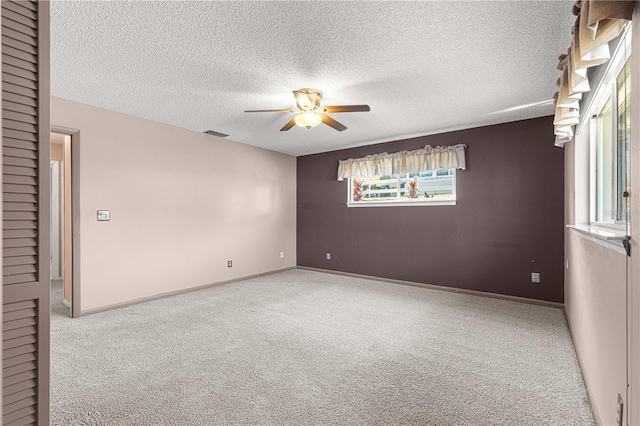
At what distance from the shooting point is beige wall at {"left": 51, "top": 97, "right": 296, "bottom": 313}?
360 centimetres

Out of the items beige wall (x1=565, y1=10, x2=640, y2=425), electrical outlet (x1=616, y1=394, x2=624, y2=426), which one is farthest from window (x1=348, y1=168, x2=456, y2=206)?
electrical outlet (x1=616, y1=394, x2=624, y2=426)

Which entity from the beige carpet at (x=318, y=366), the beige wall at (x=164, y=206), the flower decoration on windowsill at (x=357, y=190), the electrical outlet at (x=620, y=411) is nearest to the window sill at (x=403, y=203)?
the flower decoration on windowsill at (x=357, y=190)

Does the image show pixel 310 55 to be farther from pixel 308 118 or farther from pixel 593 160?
pixel 593 160

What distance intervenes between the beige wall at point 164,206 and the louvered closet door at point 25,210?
10.0ft

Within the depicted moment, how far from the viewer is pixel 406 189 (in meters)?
5.14

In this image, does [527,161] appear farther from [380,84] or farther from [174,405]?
[174,405]

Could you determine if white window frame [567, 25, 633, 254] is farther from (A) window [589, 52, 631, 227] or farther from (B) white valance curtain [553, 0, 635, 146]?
(B) white valance curtain [553, 0, 635, 146]

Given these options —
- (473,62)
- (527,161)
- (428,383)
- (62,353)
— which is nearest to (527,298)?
(527,161)

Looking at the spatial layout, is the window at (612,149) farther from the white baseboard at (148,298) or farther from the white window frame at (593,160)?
the white baseboard at (148,298)

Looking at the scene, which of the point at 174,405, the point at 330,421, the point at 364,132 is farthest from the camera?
the point at 364,132

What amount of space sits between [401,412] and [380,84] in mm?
2573

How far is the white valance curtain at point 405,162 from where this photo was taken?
176 inches

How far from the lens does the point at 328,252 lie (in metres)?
5.93

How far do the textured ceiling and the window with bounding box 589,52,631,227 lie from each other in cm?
50
